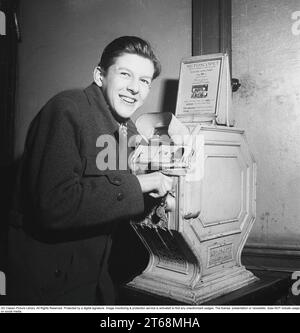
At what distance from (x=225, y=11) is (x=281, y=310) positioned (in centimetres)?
168

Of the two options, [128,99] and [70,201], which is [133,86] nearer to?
[128,99]

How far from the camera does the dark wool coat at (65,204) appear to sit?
4.81 feet

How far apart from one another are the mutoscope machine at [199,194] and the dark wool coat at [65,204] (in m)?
0.20

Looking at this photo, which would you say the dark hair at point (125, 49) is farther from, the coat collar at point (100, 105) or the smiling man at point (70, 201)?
the coat collar at point (100, 105)

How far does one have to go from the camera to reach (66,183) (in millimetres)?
1466

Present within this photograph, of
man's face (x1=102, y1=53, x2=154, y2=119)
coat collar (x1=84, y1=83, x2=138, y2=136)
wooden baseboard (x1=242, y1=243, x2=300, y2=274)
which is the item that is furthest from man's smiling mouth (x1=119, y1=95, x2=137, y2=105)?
wooden baseboard (x1=242, y1=243, x2=300, y2=274)

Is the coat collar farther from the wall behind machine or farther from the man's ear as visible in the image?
the wall behind machine

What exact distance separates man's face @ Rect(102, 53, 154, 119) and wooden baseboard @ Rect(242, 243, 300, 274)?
1138mm

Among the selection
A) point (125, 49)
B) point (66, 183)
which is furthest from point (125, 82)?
point (66, 183)

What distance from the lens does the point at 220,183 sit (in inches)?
72.4

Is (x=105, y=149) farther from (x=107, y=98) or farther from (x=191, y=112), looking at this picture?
(x=191, y=112)

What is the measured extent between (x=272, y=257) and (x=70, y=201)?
1.36 meters

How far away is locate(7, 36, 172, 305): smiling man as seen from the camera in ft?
4.82

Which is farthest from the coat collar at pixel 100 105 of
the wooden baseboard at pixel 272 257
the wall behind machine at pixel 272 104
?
the wooden baseboard at pixel 272 257
